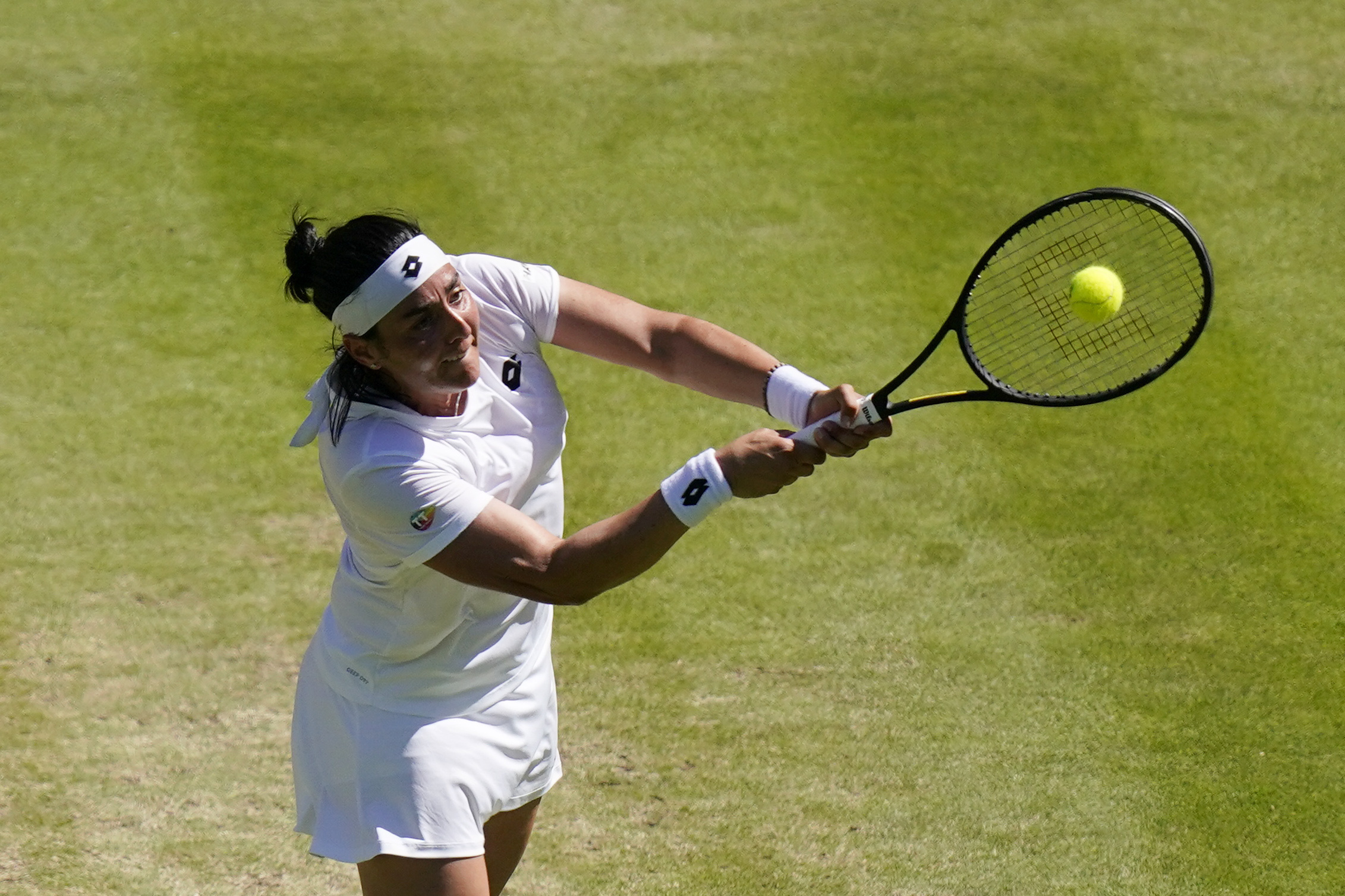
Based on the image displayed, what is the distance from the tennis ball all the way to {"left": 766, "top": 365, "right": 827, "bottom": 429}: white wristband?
3.17 ft

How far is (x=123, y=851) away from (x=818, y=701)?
2411 mm

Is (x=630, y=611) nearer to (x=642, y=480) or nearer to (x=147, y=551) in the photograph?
(x=642, y=480)

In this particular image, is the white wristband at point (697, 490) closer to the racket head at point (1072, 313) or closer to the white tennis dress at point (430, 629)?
the white tennis dress at point (430, 629)

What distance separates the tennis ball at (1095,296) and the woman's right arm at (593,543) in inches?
52.4

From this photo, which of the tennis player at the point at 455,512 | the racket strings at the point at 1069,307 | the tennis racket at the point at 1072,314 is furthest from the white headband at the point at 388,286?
the racket strings at the point at 1069,307

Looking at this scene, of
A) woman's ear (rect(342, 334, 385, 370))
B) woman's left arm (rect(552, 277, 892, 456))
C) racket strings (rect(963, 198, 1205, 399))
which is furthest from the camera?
racket strings (rect(963, 198, 1205, 399))

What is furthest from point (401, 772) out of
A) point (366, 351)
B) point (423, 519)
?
point (366, 351)

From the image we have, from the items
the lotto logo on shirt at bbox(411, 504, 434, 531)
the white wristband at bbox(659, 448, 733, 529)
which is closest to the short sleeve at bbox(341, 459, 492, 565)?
the lotto logo on shirt at bbox(411, 504, 434, 531)

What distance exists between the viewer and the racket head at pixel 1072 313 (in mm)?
5383

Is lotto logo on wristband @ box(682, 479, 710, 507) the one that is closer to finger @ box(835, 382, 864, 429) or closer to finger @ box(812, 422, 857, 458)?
finger @ box(812, 422, 857, 458)

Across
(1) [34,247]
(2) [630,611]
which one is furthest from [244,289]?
(2) [630,611]

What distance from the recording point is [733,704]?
227 inches

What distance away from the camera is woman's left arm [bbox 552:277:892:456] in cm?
→ 414

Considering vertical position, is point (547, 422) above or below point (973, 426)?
above
